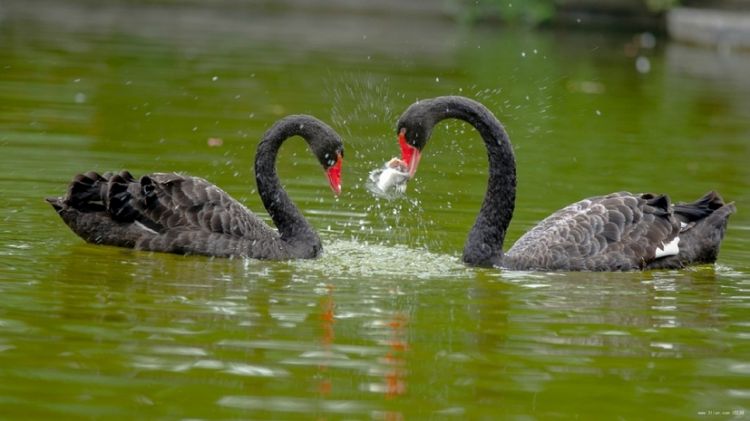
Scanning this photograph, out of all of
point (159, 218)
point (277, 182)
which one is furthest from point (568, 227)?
point (159, 218)

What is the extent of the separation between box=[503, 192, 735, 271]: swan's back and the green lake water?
0.18 meters

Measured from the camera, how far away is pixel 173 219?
279 inches

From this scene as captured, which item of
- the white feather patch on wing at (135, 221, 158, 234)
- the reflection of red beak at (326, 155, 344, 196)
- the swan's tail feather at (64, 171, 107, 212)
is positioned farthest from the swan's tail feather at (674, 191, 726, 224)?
the swan's tail feather at (64, 171, 107, 212)

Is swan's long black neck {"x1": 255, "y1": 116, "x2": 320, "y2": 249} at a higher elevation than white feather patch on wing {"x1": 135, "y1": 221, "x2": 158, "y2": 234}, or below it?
higher

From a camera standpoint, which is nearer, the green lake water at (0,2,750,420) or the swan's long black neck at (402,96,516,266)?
the green lake water at (0,2,750,420)

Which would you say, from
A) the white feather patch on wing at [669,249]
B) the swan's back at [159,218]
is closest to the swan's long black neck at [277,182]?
the swan's back at [159,218]

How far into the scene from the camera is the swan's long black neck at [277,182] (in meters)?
7.20

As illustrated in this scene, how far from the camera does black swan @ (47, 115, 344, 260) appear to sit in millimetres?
7012

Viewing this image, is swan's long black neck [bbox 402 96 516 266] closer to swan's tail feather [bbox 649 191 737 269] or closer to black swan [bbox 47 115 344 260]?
black swan [bbox 47 115 344 260]

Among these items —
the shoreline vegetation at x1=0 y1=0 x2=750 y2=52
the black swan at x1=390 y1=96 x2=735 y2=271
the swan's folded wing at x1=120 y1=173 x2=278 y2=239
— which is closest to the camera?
the black swan at x1=390 y1=96 x2=735 y2=271

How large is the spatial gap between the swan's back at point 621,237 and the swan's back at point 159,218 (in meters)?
1.25

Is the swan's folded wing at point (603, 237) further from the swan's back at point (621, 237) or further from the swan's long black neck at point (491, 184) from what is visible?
the swan's long black neck at point (491, 184)

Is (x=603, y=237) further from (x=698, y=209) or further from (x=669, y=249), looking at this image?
(x=698, y=209)

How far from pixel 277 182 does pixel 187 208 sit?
531 millimetres
